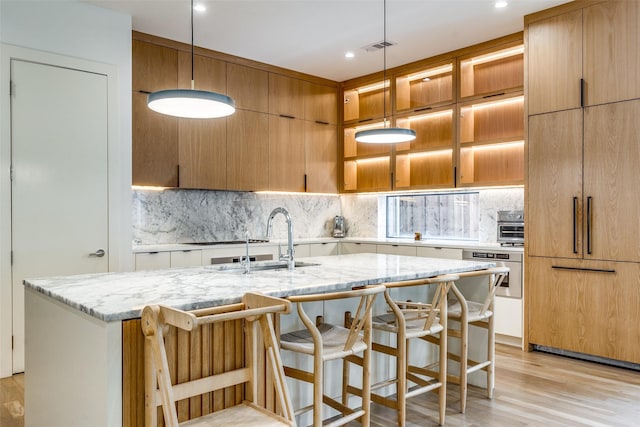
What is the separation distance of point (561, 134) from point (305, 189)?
298 centimetres

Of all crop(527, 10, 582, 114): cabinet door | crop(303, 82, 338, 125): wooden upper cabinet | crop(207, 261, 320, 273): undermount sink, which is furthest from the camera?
crop(303, 82, 338, 125): wooden upper cabinet

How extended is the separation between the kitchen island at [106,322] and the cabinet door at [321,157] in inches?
128

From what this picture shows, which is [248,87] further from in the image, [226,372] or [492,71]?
[226,372]

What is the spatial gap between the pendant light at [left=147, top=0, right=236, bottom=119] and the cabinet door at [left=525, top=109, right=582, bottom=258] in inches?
109

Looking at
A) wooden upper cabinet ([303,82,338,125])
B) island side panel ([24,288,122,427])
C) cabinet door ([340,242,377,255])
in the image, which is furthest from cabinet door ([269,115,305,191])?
island side panel ([24,288,122,427])

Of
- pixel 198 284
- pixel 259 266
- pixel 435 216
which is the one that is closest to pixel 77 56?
pixel 259 266

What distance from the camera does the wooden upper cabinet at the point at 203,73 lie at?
16.0 feet

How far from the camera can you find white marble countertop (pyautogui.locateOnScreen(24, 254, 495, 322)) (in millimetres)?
1913

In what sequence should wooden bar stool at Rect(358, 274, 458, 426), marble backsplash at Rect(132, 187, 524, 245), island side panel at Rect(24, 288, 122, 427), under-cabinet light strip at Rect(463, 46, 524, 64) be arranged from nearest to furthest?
island side panel at Rect(24, 288, 122, 427) < wooden bar stool at Rect(358, 274, 458, 426) < under-cabinet light strip at Rect(463, 46, 524, 64) < marble backsplash at Rect(132, 187, 524, 245)

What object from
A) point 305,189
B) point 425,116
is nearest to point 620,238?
point 425,116

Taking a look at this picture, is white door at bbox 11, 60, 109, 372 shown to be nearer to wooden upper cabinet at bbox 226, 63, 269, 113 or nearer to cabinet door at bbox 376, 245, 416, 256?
wooden upper cabinet at bbox 226, 63, 269, 113

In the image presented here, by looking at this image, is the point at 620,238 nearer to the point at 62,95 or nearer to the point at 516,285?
the point at 516,285

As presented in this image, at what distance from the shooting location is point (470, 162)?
17.1ft

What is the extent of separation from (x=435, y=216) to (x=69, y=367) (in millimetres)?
4588
